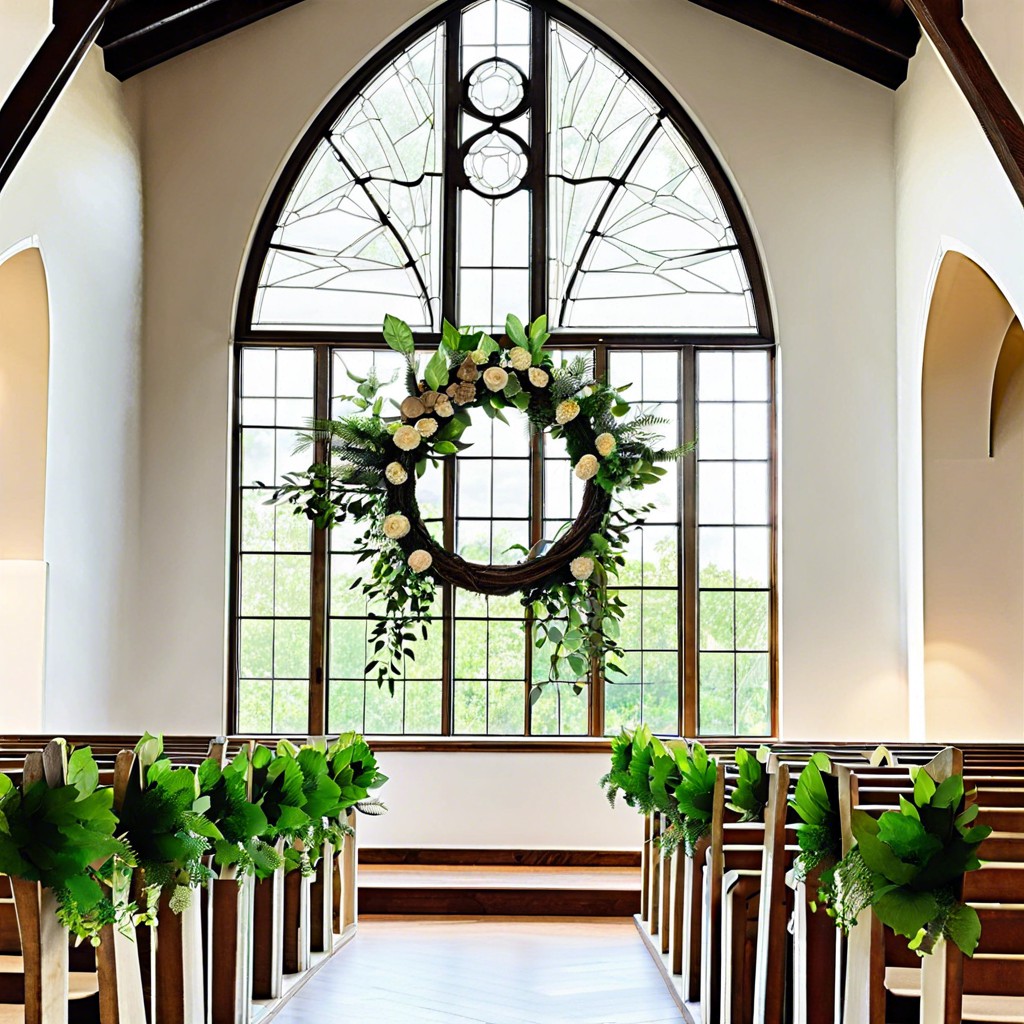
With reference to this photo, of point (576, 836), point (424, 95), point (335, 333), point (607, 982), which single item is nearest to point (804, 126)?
point (424, 95)

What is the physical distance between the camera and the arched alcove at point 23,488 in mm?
6035

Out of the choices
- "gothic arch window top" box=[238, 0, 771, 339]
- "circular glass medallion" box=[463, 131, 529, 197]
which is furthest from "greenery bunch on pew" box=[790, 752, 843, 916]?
"circular glass medallion" box=[463, 131, 529, 197]

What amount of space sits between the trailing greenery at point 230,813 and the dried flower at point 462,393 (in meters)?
2.36

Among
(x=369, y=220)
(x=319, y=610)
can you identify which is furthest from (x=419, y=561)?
(x=369, y=220)

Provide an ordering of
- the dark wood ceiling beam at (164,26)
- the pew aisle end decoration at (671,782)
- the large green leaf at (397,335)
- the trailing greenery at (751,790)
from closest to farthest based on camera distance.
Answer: the trailing greenery at (751,790) < the pew aisle end decoration at (671,782) < the large green leaf at (397,335) < the dark wood ceiling beam at (164,26)

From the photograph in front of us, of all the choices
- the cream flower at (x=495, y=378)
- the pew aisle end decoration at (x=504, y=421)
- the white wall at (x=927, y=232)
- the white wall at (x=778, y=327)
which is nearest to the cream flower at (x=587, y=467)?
the pew aisle end decoration at (x=504, y=421)

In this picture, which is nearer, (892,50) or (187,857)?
(187,857)

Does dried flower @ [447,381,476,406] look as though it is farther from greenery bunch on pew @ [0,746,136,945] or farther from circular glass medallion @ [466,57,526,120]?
greenery bunch on pew @ [0,746,136,945]

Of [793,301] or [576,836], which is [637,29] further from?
[576,836]

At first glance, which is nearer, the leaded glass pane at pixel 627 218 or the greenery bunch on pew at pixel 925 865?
the greenery bunch on pew at pixel 925 865

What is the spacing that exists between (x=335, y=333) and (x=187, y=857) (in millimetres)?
5097

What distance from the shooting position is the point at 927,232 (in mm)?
6816

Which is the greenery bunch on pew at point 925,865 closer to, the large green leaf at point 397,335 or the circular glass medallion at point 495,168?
the large green leaf at point 397,335

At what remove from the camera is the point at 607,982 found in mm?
4602
